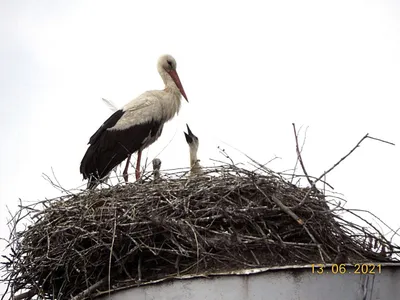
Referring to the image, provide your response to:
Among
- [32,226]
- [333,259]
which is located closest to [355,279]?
[333,259]

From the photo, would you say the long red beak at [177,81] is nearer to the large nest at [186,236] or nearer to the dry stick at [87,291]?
the large nest at [186,236]

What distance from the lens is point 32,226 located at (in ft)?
19.1

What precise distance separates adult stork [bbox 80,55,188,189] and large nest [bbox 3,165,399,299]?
6.12 feet

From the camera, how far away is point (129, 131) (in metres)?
7.93

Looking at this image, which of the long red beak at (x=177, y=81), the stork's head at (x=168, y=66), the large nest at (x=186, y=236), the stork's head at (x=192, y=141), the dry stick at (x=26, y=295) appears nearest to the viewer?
the large nest at (x=186, y=236)

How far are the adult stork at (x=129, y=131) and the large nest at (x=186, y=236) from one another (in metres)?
1.87

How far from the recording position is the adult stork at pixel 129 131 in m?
7.74

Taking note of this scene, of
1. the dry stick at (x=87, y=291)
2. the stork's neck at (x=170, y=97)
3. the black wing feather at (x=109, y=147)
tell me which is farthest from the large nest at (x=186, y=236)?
the stork's neck at (x=170, y=97)

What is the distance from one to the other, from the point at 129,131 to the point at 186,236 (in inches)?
116

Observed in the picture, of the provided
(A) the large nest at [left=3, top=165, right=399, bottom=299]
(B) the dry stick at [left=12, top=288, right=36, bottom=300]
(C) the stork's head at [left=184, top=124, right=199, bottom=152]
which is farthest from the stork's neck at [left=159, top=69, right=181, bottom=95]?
(B) the dry stick at [left=12, top=288, right=36, bottom=300]

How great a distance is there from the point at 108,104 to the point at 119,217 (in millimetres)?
3466

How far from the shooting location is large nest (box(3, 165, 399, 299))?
16.9 feet

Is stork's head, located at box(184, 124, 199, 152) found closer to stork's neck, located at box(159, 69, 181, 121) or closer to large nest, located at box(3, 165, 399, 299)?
stork's neck, located at box(159, 69, 181, 121)

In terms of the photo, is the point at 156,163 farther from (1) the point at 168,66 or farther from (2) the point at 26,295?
(2) the point at 26,295
